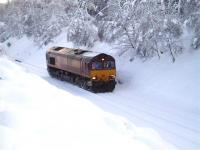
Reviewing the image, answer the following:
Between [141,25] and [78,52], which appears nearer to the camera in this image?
[141,25]

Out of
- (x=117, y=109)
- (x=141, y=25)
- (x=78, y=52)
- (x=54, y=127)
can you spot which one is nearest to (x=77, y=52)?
(x=78, y=52)

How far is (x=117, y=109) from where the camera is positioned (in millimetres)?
21703

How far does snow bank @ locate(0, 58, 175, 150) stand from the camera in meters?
9.30

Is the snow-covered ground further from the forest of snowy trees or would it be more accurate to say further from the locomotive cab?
the forest of snowy trees

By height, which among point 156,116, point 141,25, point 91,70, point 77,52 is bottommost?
point 156,116

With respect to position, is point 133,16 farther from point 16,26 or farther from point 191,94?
point 16,26

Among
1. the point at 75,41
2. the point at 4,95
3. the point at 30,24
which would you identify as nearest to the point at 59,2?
the point at 30,24

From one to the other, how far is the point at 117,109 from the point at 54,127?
37.4ft

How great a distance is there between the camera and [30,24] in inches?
2574

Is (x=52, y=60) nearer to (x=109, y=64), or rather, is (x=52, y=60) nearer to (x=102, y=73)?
(x=109, y=64)

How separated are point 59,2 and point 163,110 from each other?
125ft

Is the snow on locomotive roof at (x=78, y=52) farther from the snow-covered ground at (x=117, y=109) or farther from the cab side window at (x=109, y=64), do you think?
the snow-covered ground at (x=117, y=109)

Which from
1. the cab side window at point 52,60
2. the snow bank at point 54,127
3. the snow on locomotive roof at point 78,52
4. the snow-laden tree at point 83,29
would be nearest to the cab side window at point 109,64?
the snow on locomotive roof at point 78,52

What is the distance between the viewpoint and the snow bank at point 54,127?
30.5 ft
